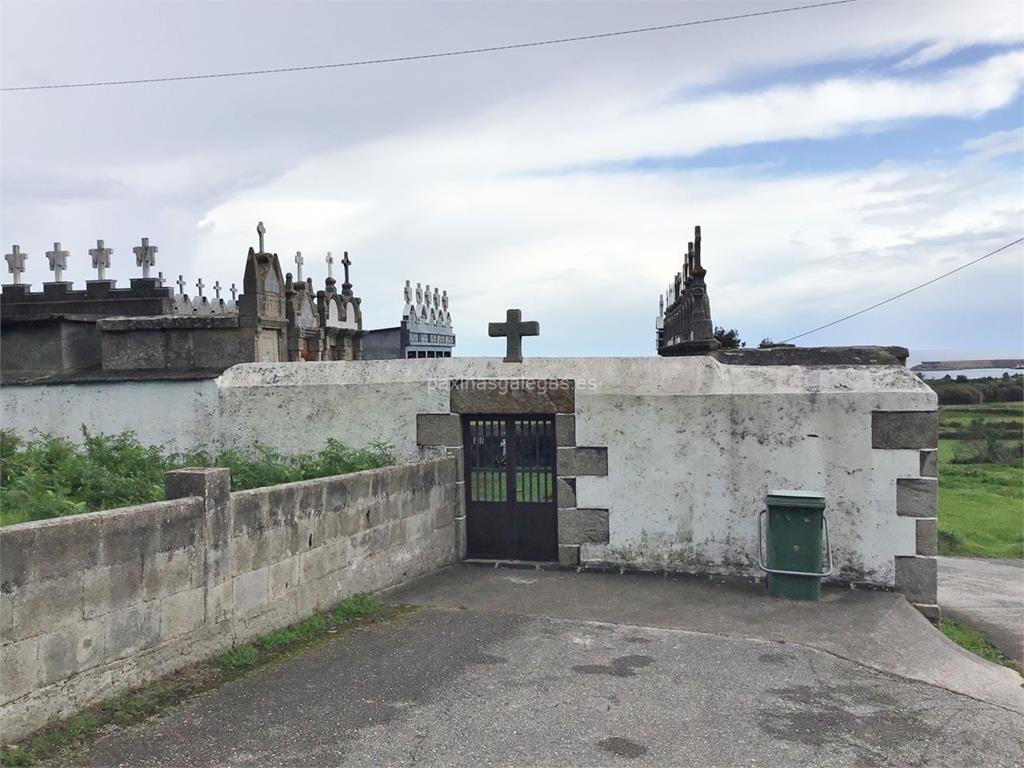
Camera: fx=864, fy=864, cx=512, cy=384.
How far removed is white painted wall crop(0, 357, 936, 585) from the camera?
9.02 m

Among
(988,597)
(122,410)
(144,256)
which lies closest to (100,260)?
(144,256)

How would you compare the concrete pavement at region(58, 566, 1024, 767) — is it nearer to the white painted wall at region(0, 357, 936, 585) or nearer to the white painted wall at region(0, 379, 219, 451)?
the white painted wall at region(0, 357, 936, 585)

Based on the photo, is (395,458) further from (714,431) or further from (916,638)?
(916,638)

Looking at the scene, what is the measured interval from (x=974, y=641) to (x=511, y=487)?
514 centimetres

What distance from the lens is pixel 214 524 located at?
6.02m

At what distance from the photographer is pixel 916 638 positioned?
7.43 metres

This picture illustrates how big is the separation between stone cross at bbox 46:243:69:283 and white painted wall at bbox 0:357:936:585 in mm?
11818

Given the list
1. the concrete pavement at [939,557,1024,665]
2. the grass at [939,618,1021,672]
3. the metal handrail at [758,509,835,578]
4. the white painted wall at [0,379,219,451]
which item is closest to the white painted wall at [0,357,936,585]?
the white painted wall at [0,379,219,451]

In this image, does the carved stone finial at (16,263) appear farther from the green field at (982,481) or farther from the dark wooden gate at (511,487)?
the green field at (982,481)

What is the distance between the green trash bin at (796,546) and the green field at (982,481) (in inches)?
337

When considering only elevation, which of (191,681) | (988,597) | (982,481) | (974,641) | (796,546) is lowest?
(982,481)

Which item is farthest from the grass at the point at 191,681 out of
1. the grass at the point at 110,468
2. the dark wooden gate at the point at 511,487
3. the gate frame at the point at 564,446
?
the gate frame at the point at 564,446

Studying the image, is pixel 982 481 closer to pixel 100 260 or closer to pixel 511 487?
pixel 511 487

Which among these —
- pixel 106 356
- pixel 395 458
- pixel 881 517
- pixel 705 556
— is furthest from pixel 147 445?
pixel 881 517
